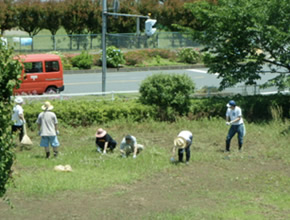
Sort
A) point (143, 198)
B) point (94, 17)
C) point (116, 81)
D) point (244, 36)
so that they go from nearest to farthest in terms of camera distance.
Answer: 1. point (143, 198)
2. point (244, 36)
3. point (116, 81)
4. point (94, 17)

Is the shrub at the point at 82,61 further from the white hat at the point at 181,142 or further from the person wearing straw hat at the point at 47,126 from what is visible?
the white hat at the point at 181,142

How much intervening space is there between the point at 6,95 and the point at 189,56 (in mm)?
31291

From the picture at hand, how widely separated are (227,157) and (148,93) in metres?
5.26

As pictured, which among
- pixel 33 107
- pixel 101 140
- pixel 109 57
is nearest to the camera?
pixel 101 140

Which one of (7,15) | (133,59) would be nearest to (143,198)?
(133,59)

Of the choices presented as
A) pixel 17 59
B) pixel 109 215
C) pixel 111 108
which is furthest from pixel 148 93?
pixel 17 59

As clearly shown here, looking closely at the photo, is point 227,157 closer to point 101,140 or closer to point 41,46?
point 101,140

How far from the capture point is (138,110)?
1961 cm

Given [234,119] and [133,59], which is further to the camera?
[133,59]

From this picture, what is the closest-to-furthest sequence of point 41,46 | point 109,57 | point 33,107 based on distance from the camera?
point 33,107 < point 109,57 < point 41,46

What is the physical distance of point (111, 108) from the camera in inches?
761

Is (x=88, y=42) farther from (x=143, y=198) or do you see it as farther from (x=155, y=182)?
(x=143, y=198)

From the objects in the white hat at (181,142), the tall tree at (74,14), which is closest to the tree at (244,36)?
the white hat at (181,142)

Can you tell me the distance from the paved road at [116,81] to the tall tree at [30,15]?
432 inches
